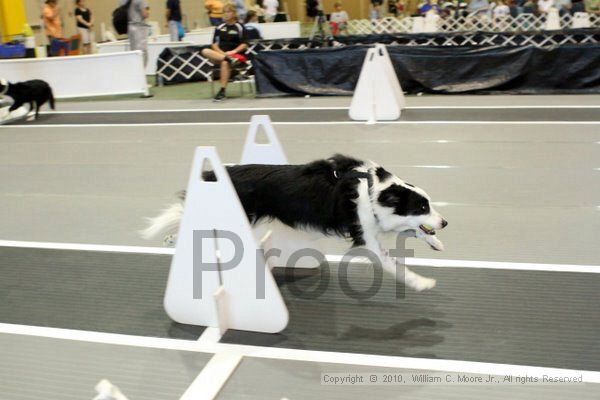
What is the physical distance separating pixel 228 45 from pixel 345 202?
8.03 meters

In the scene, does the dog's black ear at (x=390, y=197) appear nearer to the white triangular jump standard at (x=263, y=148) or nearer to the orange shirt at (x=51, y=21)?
the white triangular jump standard at (x=263, y=148)

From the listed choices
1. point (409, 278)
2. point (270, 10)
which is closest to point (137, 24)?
point (270, 10)

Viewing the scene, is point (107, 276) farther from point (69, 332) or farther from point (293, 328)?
point (293, 328)

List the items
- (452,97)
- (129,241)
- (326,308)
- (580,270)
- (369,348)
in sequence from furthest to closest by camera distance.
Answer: (452,97), (129,241), (580,270), (326,308), (369,348)

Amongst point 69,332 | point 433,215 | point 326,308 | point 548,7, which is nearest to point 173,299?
point 69,332

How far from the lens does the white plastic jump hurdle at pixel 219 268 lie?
2836mm

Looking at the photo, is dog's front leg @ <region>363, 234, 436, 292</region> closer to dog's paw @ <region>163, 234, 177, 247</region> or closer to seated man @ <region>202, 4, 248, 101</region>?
dog's paw @ <region>163, 234, 177, 247</region>

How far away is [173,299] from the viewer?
9.89 feet

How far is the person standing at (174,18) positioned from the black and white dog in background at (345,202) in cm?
1272

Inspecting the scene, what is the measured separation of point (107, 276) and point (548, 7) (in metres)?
16.2

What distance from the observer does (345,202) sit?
3.04 m

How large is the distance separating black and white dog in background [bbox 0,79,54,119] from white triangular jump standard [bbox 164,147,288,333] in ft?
24.3

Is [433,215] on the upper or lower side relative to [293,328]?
upper

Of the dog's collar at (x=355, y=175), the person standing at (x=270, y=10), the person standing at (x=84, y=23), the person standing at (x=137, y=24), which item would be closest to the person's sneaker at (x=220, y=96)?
the person standing at (x=137, y=24)
